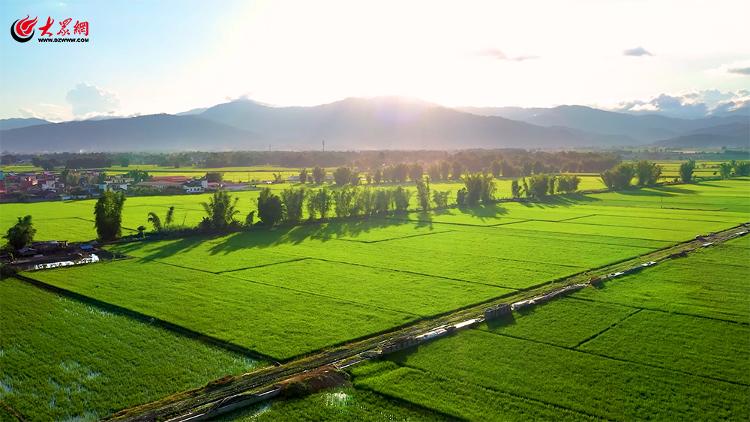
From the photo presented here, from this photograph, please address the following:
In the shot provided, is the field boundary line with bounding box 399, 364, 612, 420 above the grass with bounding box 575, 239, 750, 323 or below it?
below

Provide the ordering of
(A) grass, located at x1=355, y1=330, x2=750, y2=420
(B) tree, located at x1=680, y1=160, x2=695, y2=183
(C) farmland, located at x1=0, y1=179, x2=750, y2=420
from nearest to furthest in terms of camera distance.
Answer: (A) grass, located at x1=355, y1=330, x2=750, y2=420
(C) farmland, located at x1=0, y1=179, x2=750, y2=420
(B) tree, located at x1=680, y1=160, x2=695, y2=183

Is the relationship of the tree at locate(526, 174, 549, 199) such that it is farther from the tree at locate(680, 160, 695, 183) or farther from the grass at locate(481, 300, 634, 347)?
the grass at locate(481, 300, 634, 347)

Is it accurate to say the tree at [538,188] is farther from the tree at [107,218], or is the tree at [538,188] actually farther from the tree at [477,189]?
the tree at [107,218]

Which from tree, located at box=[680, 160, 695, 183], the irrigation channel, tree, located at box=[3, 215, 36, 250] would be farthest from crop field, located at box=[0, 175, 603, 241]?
tree, located at box=[680, 160, 695, 183]

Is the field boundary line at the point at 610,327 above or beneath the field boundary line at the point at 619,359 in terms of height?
above

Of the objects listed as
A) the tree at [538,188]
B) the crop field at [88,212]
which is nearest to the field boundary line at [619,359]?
the crop field at [88,212]

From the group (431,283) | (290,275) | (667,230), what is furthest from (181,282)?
(667,230)

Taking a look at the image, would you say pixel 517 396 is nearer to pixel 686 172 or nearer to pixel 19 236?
pixel 19 236

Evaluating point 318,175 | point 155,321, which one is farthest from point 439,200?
point 155,321
